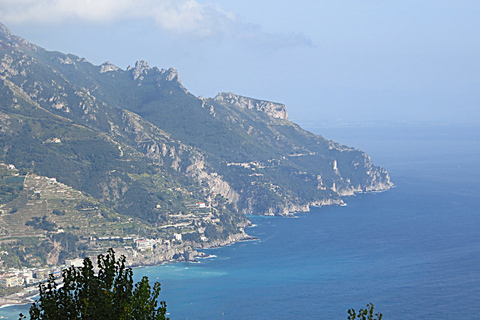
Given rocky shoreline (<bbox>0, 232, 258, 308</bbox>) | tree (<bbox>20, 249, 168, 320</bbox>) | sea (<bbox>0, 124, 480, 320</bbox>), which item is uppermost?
tree (<bbox>20, 249, 168, 320</bbox>)

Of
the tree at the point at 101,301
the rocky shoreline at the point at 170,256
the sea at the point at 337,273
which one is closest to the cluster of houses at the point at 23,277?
the sea at the point at 337,273

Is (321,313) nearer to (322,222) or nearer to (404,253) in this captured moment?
(404,253)

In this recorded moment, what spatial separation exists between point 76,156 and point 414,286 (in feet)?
313

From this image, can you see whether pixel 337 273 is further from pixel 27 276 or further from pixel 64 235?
pixel 27 276

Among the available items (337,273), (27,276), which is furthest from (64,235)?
(337,273)

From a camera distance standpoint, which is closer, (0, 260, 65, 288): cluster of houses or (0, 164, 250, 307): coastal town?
(0, 260, 65, 288): cluster of houses

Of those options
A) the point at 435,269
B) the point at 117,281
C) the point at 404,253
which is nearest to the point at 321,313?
the point at 435,269

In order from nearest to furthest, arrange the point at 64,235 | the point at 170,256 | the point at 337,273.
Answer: the point at 337,273 < the point at 64,235 < the point at 170,256

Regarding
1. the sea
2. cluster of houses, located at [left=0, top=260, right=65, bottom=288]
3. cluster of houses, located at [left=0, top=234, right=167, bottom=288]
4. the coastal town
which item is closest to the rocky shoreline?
the coastal town

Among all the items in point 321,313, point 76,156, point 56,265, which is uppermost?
point 76,156

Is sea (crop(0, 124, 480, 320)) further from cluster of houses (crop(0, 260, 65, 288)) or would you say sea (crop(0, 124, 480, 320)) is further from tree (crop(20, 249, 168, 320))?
tree (crop(20, 249, 168, 320))

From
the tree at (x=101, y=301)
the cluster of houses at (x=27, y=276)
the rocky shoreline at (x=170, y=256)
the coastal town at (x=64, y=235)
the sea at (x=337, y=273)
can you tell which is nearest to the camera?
the tree at (x=101, y=301)

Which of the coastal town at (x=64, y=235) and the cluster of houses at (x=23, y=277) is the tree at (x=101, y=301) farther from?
the cluster of houses at (x=23, y=277)

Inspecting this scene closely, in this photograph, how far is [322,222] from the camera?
194125 millimetres
